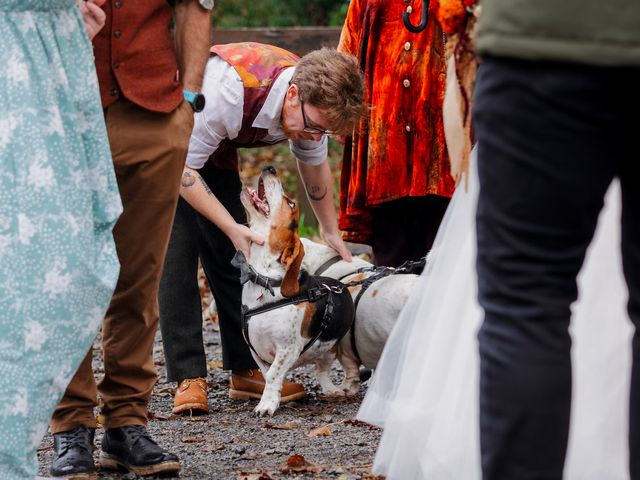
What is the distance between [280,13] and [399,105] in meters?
11.2


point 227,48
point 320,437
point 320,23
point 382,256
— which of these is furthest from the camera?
point 320,23

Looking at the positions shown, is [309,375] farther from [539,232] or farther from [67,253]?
[539,232]

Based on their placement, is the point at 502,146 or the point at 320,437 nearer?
the point at 502,146

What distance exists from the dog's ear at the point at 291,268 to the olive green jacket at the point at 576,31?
264cm

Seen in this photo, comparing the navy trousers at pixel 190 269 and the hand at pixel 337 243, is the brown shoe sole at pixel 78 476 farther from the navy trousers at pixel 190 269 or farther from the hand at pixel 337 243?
the hand at pixel 337 243

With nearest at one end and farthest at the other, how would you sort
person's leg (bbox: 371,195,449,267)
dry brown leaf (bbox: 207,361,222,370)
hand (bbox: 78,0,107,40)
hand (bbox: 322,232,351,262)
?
hand (bbox: 78,0,107,40) → person's leg (bbox: 371,195,449,267) → hand (bbox: 322,232,351,262) → dry brown leaf (bbox: 207,361,222,370)

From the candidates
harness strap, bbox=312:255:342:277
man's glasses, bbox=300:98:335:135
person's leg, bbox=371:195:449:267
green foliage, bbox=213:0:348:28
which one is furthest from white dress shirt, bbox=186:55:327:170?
green foliage, bbox=213:0:348:28

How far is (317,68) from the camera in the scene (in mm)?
3891

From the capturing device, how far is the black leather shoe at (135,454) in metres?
3.07

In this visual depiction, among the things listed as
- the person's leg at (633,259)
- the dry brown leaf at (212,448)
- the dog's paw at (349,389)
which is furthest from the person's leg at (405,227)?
the person's leg at (633,259)

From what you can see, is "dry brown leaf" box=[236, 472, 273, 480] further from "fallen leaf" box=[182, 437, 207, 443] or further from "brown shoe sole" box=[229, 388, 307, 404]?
"brown shoe sole" box=[229, 388, 307, 404]

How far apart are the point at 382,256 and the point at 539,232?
3.11 metres

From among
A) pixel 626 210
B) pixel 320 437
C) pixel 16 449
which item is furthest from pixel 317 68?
pixel 626 210

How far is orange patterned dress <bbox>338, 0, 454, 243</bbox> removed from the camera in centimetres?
424
